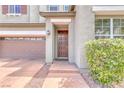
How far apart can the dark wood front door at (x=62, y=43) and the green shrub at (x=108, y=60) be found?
14018 mm

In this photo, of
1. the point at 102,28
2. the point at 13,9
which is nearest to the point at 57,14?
the point at 102,28

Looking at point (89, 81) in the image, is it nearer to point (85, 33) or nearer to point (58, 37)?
point (85, 33)

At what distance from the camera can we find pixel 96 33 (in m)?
14.1

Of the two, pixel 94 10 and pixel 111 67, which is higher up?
pixel 94 10

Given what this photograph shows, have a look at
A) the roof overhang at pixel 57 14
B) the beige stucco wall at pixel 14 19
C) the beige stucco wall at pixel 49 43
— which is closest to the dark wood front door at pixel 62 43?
the beige stucco wall at pixel 49 43

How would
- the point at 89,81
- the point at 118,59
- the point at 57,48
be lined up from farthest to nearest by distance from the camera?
1. the point at 57,48
2. the point at 89,81
3. the point at 118,59

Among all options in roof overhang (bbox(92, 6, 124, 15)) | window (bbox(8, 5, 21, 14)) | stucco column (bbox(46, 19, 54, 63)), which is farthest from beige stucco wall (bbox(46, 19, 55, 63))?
window (bbox(8, 5, 21, 14))

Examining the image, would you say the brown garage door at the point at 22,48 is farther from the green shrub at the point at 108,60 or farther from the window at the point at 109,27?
the green shrub at the point at 108,60

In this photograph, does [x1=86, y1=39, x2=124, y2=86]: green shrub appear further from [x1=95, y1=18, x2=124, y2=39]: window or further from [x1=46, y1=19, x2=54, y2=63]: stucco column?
[x1=46, y1=19, x2=54, y2=63]: stucco column

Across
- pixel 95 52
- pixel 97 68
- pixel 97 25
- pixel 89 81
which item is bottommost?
pixel 89 81

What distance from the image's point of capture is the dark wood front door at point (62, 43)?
872 inches

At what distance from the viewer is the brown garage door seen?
24703 millimetres

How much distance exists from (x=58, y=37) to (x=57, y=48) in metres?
1.03

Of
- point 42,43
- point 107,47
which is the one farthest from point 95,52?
point 42,43
